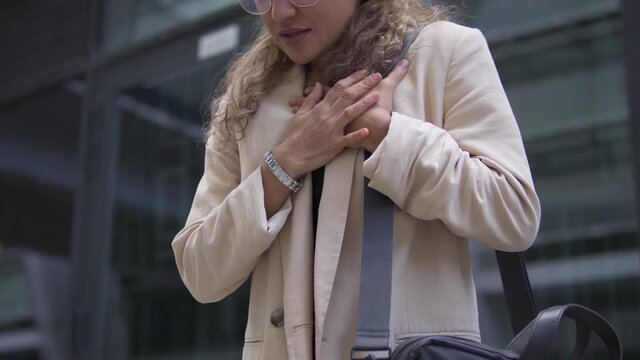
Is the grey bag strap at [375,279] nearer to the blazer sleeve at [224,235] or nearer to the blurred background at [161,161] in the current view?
the blazer sleeve at [224,235]

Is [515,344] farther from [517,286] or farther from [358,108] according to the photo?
[358,108]

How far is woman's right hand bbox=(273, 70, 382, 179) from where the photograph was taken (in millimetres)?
1621

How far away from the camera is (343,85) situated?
166cm

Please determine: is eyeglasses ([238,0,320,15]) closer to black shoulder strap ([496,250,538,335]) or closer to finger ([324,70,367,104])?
finger ([324,70,367,104])

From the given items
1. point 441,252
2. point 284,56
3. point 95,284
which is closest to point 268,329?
point 441,252

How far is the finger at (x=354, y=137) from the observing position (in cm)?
160

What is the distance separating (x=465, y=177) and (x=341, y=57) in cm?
37

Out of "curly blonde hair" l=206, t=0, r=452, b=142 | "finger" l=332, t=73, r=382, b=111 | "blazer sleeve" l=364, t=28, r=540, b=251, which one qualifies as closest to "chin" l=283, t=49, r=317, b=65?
"curly blonde hair" l=206, t=0, r=452, b=142

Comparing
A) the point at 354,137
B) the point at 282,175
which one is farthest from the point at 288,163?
the point at 354,137

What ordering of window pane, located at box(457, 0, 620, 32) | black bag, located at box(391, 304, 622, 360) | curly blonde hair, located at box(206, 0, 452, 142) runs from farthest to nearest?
window pane, located at box(457, 0, 620, 32) → curly blonde hair, located at box(206, 0, 452, 142) → black bag, located at box(391, 304, 622, 360)

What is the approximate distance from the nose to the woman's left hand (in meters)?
0.22

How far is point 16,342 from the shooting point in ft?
21.7

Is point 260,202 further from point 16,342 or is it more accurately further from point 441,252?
point 16,342

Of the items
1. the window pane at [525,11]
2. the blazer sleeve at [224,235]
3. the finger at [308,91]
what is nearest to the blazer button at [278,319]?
the blazer sleeve at [224,235]
